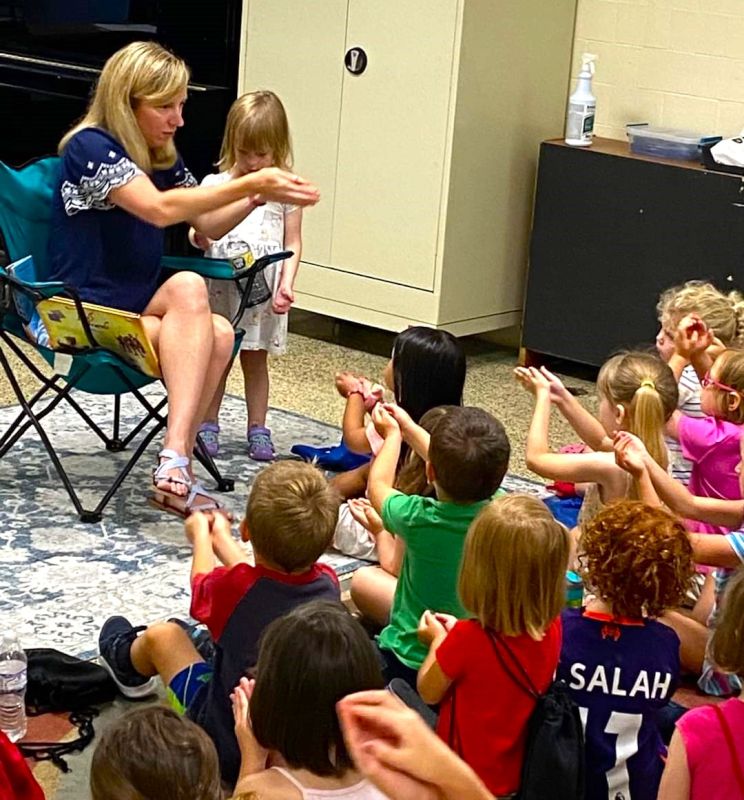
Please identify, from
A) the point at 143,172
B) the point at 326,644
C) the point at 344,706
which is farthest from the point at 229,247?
Result: the point at 344,706

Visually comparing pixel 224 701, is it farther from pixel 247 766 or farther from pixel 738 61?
pixel 738 61

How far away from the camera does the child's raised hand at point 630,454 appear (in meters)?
2.84

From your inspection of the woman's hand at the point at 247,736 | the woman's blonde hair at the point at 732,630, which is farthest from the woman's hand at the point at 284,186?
the woman's blonde hair at the point at 732,630

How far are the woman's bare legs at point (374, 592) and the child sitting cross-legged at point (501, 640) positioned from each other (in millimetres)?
743

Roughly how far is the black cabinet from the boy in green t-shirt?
7.64 feet

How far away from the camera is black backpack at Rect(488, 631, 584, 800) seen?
227 centimetres

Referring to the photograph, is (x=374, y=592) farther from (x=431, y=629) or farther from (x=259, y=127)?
(x=259, y=127)

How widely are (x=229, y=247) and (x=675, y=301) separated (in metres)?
1.25

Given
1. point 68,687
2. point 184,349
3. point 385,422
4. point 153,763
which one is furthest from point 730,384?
point 153,763

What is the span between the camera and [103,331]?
361 centimetres

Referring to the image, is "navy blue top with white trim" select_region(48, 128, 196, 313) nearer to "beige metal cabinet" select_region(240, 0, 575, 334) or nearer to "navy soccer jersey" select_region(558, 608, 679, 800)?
"beige metal cabinet" select_region(240, 0, 575, 334)

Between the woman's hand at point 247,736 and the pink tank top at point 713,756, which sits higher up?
the pink tank top at point 713,756

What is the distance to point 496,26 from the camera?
5062mm

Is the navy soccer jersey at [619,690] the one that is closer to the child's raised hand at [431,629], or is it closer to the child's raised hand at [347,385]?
the child's raised hand at [431,629]
